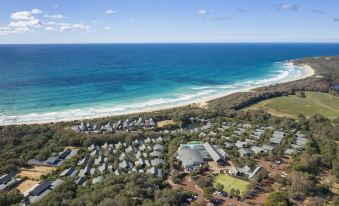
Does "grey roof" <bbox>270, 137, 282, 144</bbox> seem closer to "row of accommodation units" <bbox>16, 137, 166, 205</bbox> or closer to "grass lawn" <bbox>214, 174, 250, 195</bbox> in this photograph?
"grass lawn" <bbox>214, 174, 250, 195</bbox>

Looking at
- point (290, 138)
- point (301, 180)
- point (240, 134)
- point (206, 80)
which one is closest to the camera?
point (301, 180)

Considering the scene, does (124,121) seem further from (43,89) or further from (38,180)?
(43,89)

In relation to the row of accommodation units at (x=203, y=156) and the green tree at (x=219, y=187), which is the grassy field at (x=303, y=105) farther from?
the green tree at (x=219, y=187)

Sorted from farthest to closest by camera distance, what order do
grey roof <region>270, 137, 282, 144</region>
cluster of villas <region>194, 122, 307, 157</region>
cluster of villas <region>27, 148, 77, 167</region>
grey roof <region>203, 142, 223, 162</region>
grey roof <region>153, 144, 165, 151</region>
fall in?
grey roof <region>270, 137, 282, 144</region> < grey roof <region>153, 144, 165, 151</region> < cluster of villas <region>194, 122, 307, 157</region> < grey roof <region>203, 142, 223, 162</region> < cluster of villas <region>27, 148, 77, 167</region>

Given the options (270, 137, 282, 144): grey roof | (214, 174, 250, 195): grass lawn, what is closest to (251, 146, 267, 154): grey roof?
(270, 137, 282, 144): grey roof

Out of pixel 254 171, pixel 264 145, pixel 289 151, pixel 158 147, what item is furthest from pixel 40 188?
pixel 289 151

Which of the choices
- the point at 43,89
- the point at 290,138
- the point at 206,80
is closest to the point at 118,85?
the point at 43,89
